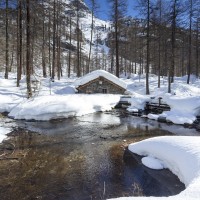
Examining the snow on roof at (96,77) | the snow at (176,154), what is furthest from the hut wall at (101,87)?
the snow at (176,154)

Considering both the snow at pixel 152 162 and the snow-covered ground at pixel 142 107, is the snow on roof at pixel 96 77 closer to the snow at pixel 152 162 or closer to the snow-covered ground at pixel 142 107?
the snow-covered ground at pixel 142 107

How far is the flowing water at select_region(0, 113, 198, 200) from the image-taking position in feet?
23.2

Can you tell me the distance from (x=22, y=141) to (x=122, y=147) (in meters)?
4.78

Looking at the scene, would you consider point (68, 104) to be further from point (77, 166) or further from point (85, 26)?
point (85, 26)

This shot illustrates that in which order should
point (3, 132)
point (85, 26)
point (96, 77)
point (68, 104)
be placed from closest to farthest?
1. point (3, 132)
2. point (68, 104)
3. point (96, 77)
4. point (85, 26)

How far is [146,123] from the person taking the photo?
54.9ft

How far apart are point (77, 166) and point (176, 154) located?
11.5 ft

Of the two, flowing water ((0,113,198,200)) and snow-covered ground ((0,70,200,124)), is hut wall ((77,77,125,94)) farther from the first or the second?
flowing water ((0,113,198,200))

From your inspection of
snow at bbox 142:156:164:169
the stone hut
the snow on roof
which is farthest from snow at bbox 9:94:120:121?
snow at bbox 142:156:164:169

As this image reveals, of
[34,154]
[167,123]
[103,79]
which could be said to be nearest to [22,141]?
[34,154]

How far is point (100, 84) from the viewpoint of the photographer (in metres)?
26.0

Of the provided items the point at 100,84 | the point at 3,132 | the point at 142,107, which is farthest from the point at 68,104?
the point at 100,84

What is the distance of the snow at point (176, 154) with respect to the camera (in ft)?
23.2

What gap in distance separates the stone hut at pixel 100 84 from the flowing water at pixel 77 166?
36.5 ft
